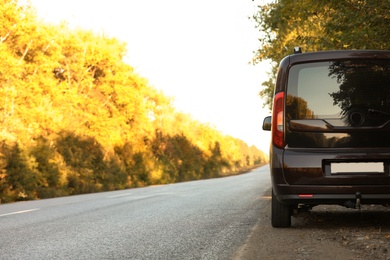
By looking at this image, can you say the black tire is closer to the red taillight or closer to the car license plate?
the red taillight

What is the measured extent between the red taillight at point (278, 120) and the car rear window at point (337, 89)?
95 mm

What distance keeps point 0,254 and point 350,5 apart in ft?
26.8

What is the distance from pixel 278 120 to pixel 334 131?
0.72m

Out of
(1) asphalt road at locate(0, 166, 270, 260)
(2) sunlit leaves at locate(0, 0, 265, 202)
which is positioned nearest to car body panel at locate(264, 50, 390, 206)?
(1) asphalt road at locate(0, 166, 270, 260)

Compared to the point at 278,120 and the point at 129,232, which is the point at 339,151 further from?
the point at 129,232

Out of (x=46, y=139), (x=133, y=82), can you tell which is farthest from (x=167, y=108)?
(x=46, y=139)

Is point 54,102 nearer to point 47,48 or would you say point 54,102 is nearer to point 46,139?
point 47,48

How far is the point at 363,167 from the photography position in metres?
7.03

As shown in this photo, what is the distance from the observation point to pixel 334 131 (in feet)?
23.4

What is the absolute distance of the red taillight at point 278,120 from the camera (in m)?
7.33

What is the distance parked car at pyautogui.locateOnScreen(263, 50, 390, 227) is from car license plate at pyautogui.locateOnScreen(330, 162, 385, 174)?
0.01 meters

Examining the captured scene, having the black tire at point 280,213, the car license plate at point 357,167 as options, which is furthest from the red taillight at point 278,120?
the black tire at point 280,213

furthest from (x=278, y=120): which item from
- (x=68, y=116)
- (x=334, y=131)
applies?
(x=68, y=116)

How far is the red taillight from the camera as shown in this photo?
24.0ft
